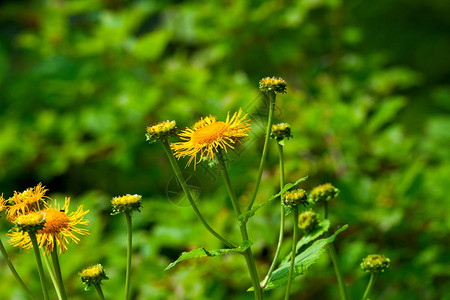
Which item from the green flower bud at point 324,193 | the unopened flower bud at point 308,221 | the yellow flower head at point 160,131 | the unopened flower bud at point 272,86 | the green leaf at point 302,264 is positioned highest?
the unopened flower bud at point 272,86

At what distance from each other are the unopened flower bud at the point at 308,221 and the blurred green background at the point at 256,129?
0.75 meters

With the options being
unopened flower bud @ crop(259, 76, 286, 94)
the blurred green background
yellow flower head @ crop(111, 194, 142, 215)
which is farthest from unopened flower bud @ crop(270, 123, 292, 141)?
the blurred green background

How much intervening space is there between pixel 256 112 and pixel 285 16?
5.53 ft

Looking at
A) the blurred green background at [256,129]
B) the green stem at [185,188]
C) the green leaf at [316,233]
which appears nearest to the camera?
the green stem at [185,188]

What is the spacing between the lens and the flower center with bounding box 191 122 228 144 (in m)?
0.58

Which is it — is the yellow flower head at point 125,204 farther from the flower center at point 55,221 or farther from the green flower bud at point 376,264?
the green flower bud at point 376,264

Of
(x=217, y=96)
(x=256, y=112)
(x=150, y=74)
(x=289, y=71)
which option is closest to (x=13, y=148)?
(x=150, y=74)

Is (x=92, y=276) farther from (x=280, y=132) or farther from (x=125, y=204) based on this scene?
(x=280, y=132)

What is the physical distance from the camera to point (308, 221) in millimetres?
668

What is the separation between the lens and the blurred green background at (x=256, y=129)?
171 centimetres

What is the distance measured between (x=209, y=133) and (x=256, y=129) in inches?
12.3

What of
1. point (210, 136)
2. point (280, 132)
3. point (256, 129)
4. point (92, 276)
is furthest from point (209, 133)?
point (256, 129)

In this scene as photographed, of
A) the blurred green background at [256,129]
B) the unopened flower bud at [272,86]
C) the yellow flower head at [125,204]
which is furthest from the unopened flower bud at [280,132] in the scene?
the blurred green background at [256,129]

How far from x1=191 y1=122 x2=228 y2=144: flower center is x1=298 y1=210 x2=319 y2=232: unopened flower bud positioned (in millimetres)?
169
